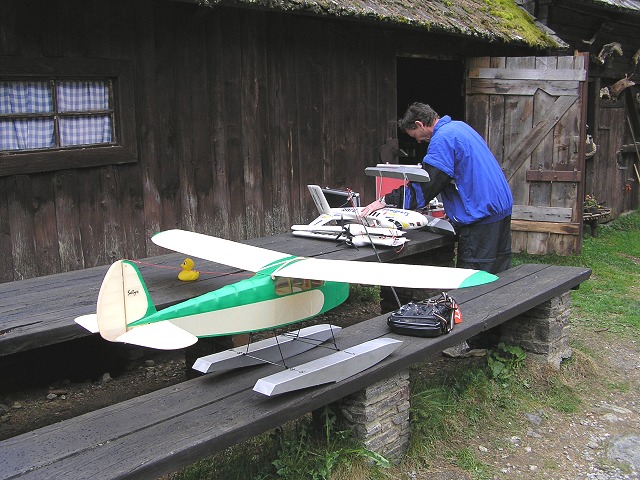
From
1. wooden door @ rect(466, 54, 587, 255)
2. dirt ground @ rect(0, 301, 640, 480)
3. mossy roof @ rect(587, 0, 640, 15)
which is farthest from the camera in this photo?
mossy roof @ rect(587, 0, 640, 15)

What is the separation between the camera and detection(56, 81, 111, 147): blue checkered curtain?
5.41m

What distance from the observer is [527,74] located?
8938mm

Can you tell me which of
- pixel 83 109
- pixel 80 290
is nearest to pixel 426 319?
pixel 80 290

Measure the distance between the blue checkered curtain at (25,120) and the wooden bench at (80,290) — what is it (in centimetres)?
118

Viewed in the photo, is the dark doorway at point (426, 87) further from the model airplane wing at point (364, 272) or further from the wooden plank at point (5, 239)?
the model airplane wing at point (364, 272)

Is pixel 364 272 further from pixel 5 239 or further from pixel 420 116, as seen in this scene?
pixel 5 239

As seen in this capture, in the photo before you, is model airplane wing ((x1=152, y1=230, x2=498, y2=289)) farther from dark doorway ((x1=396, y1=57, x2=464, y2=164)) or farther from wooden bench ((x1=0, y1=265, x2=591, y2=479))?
dark doorway ((x1=396, y1=57, x2=464, y2=164))

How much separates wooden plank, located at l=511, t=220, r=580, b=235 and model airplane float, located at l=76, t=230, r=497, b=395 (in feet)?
19.1

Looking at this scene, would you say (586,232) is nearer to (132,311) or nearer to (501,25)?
(501,25)

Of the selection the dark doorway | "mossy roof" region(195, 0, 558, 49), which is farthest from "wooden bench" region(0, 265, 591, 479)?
the dark doorway

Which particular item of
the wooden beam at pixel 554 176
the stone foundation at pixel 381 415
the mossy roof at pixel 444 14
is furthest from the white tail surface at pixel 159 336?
the wooden beam at pixel 554 176

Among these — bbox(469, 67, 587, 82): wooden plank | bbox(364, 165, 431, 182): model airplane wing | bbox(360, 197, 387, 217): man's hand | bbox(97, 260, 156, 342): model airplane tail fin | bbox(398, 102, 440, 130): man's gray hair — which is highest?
bbox(469, 67, 587, 82): wooden plank

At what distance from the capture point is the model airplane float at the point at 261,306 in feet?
10.1

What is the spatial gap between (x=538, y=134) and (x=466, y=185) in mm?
4089
